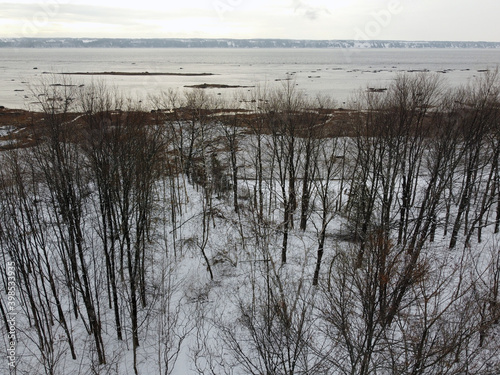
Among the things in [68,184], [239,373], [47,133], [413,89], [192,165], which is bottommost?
[239,373]

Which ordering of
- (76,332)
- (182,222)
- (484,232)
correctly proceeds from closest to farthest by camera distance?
(76,332)
(484,232)
(182,222)

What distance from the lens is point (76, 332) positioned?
1652cm

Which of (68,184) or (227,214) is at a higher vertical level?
(68,184)

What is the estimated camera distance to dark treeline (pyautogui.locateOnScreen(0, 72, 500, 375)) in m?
11.9

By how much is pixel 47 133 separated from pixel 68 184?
9.77 feet

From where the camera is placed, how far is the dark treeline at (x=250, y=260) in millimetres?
11883

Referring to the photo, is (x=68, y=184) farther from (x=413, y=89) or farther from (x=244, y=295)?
(x=413, y=89)

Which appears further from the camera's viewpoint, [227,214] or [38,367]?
[227,214]

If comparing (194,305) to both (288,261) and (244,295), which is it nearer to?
(244,295)

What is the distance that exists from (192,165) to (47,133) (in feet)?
58.7

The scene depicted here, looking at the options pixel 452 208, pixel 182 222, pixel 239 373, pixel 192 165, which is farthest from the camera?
pixel 192 165

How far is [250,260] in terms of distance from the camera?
18641 mm

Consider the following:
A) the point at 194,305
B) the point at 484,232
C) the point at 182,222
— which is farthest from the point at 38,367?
the point at 484,232

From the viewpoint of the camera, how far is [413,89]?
68.9 ft
